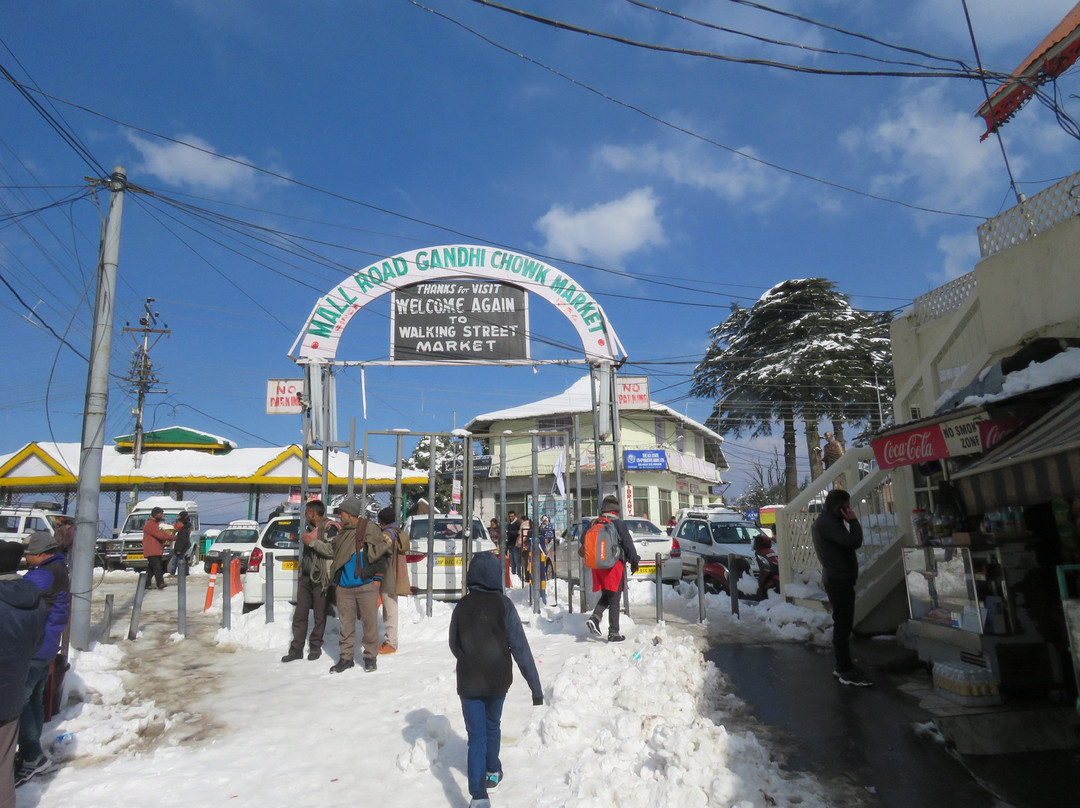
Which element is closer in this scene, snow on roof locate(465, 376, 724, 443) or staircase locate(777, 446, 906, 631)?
staircase locate(777, 446, 906, 631)

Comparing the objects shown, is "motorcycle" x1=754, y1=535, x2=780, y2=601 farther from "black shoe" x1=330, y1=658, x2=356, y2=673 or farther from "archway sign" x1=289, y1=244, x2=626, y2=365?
"black shoe" x1=330, y1=658, x2=356, y2=673

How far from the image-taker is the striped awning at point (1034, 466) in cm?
493

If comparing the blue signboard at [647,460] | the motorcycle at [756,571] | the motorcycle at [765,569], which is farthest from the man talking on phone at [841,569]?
the blue signboard at [647,460]

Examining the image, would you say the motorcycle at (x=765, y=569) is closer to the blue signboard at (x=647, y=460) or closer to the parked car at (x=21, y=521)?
the parked car at (x=21, y=521)

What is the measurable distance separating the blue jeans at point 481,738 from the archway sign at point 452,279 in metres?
7.69

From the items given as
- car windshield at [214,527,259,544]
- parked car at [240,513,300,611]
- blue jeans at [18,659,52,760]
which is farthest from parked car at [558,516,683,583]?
car windshield at [214,527,259,544]

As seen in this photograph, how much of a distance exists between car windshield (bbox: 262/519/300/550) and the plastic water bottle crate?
390 inches

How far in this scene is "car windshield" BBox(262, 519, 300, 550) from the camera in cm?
1247

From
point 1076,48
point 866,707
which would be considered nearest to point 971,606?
point 866,707

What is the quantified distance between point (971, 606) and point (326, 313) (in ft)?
32.0

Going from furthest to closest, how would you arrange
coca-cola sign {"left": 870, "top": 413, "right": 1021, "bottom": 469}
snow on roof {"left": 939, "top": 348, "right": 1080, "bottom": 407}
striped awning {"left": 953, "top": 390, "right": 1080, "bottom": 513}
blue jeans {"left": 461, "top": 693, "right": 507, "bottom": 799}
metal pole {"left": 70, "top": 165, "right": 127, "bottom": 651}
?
metal pole {"left": 70, "top": 165, "right": 127, "bottom": 651}, coca-cola sign {"left": 870, "top": 413, "right": 1021, "bottom": 469}, snow on roof {"left": 939, "top": 348, "right": 1080, "bottom": 407}, striped awning {"left": 953, "top": 390, "right": 1080, "bottom": 513}, blue jeans {"left": 461, "top": 693, "right": 507, "bottom": 799}

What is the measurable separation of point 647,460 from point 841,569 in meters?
29.6

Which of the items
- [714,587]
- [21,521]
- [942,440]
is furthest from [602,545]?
[21,521]

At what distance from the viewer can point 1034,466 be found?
17.2 feet
